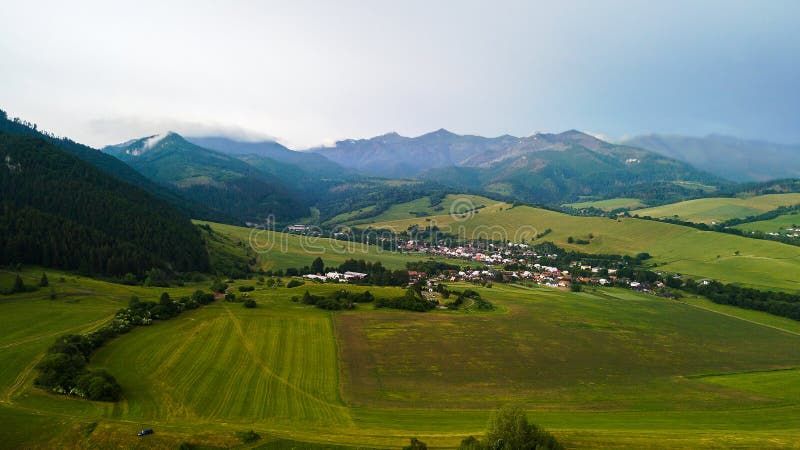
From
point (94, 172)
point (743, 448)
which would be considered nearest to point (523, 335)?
point (743, 448)

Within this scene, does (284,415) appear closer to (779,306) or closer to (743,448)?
(743,448)

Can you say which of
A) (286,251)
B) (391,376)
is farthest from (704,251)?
(286,251)

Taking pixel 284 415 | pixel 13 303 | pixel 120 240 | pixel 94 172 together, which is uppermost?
pixel 94 172

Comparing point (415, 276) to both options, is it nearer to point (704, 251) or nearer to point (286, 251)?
point (286, 251)

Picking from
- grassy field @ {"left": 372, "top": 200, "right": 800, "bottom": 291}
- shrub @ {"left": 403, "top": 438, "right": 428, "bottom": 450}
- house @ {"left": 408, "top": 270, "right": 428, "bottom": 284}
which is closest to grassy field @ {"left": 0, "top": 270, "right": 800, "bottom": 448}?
shrub @ {"left": 403, "top": 438, "right": 428, "bottom": 450}

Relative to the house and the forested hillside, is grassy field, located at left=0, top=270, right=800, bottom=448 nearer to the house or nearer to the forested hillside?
the forested hillside

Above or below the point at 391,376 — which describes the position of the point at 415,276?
above
